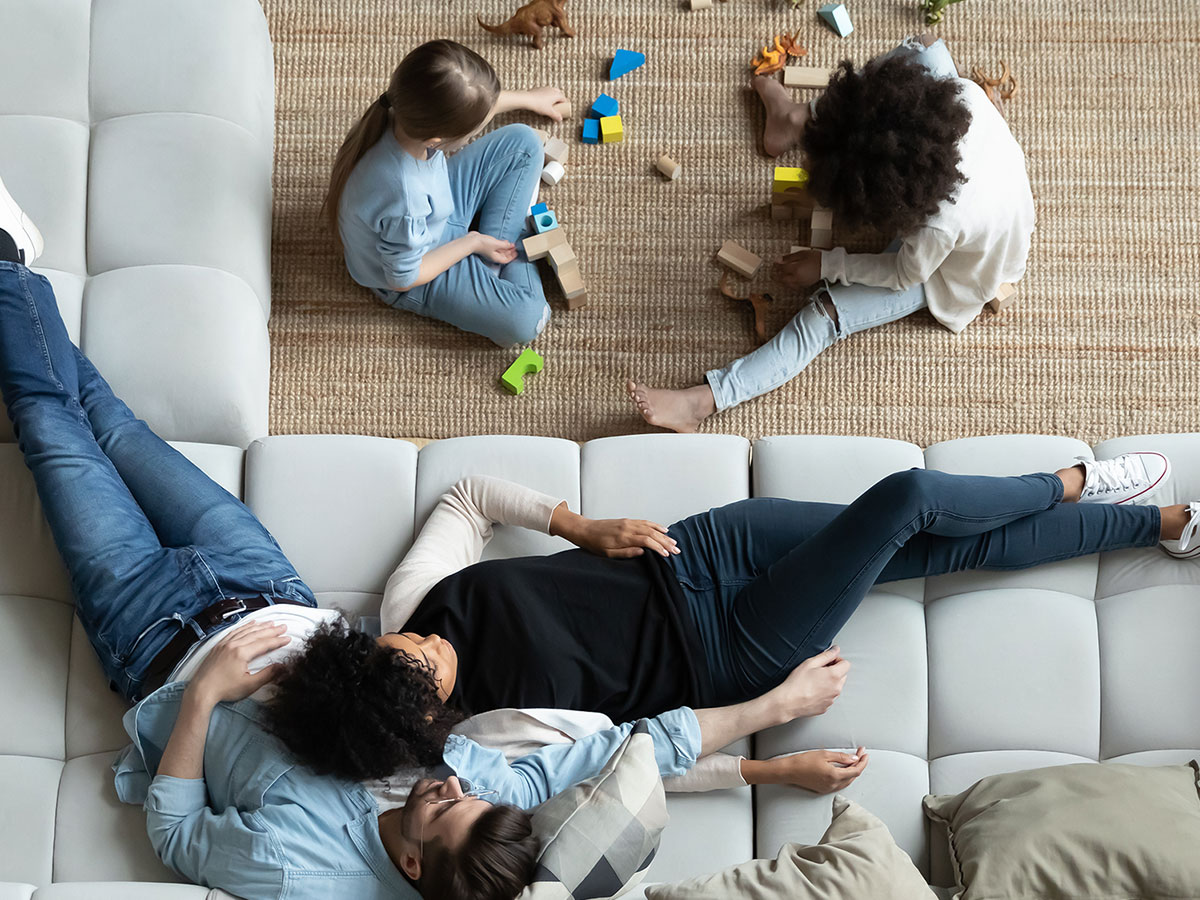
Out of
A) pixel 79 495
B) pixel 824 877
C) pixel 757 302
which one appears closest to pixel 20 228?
pixel 79 495

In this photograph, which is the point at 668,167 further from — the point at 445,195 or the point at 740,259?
the point at 445,195

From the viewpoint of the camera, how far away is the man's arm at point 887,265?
185cm

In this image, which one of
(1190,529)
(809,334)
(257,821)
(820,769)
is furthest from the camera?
(809,334)

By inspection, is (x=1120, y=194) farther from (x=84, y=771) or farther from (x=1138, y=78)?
(x=84, y=771)

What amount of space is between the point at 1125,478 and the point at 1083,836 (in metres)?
0.59

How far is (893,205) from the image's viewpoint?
1.76m

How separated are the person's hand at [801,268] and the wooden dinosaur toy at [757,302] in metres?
0.06

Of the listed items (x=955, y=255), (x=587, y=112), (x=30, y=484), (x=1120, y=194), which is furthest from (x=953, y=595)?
(x=30, y=484)

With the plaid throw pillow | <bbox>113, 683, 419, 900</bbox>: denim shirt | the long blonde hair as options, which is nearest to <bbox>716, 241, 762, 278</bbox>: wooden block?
the long blonde hair

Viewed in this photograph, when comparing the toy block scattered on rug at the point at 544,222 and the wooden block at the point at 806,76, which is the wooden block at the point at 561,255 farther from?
the wooden block at the point at 806,76

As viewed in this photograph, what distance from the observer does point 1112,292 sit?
2.09 meters

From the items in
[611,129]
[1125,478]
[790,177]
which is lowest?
[1125,478]

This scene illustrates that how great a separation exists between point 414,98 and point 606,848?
44.3 inches

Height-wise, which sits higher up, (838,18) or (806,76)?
(838,18)
